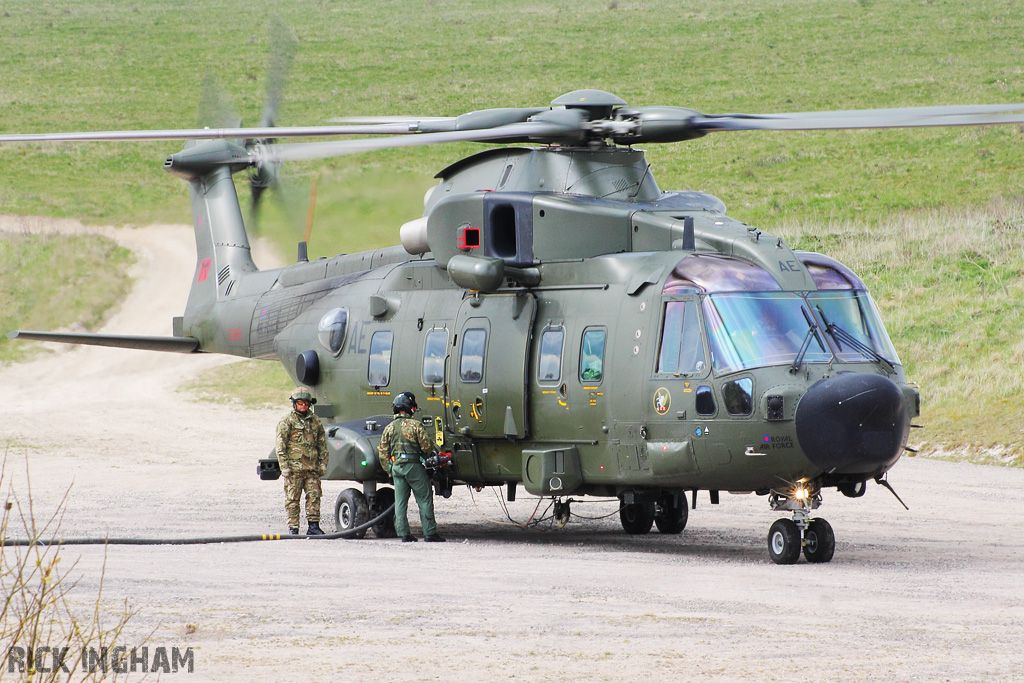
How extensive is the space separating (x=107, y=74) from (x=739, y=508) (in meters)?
51.4

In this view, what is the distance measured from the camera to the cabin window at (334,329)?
15.2 m

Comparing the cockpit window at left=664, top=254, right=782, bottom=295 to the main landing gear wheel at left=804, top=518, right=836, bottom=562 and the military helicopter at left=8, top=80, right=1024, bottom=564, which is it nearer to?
the military helicopter at left=8, top=80, right=1024, bottom=564

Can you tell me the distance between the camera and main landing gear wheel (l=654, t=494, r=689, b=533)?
580 inches

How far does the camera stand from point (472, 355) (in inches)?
535

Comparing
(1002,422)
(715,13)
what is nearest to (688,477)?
(1002,422)

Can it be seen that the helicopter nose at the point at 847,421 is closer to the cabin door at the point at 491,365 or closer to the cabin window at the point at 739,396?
the cabin window at the point at 739,396

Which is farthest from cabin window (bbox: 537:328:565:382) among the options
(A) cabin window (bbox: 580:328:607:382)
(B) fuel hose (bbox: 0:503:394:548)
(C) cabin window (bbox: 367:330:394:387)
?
(B) fuel hose (bbox: 0:503:394:548)

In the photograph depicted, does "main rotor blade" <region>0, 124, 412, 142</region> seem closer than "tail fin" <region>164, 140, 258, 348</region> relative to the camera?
Yes

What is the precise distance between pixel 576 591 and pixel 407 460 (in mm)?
3657

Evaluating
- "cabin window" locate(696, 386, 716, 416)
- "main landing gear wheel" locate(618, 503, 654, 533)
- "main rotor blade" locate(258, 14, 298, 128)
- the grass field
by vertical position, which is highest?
the grass field

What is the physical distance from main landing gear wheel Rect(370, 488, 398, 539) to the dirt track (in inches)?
15.6

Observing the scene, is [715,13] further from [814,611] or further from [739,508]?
[814,611]

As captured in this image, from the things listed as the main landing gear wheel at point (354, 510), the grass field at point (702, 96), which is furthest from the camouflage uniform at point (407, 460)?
the grass field at point (702, 96)

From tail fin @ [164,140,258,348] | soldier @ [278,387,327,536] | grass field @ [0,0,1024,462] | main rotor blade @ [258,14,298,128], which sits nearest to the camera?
soldier @ [278,387,327,536]
